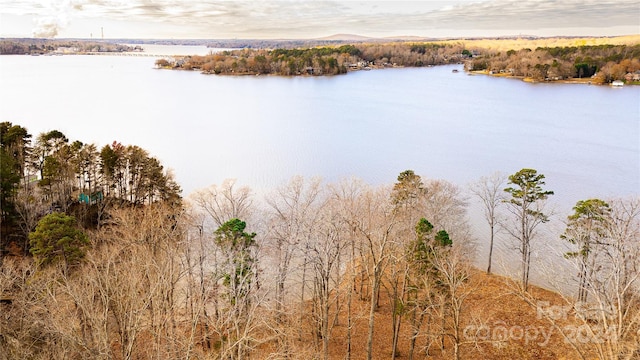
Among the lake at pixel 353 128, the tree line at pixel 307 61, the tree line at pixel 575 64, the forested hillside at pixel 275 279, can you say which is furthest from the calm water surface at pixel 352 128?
the tree line at pixel 307 61

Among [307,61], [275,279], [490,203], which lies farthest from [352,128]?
[307,61]

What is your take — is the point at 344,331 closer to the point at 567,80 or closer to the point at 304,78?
the point at 304,78

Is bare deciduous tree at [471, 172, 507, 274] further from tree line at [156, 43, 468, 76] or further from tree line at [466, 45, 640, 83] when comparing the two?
tree line at [156, 43, 468, 76]

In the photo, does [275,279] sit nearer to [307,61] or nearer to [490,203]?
[490,203]

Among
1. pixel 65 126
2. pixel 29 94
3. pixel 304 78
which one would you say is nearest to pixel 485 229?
pixel 65 126

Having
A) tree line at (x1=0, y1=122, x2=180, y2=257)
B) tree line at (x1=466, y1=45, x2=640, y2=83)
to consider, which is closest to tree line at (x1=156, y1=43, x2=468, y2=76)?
tree line at (x1=466, y1=45, x2=640, y2=83)

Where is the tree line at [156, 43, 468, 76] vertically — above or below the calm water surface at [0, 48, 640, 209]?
above

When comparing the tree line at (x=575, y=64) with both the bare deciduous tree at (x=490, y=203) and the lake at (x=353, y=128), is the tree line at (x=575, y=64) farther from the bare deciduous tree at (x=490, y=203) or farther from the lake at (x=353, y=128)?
the bare deciduous tree at (x=490, y=203)
